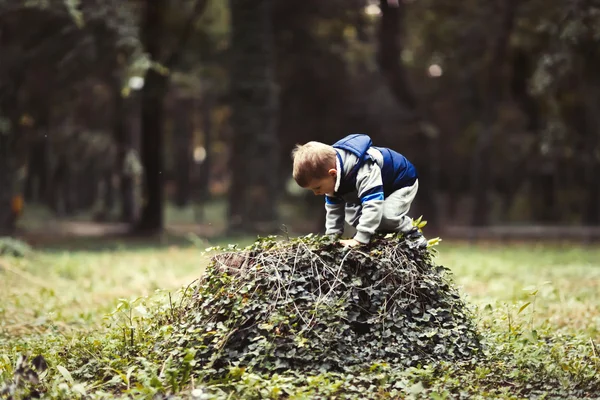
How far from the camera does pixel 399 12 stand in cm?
2198

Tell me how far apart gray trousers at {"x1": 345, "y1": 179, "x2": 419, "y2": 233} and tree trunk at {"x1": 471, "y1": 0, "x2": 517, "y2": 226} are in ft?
53.4

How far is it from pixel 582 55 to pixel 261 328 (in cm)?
1354

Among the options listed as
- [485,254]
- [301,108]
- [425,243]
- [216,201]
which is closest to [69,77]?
[301,108]

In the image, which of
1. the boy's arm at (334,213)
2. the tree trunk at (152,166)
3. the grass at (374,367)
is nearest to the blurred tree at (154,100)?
the tree trunk at (152,166)

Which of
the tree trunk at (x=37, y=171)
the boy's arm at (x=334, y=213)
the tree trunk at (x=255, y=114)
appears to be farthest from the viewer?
the tree trunk at (x=37, y=171)

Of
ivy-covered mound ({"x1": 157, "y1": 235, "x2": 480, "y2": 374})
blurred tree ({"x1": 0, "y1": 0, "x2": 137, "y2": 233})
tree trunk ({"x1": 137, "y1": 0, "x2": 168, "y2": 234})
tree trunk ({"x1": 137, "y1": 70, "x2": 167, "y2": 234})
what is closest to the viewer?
ivy-covered mound ({"x1": 157, "y1": 235, "x2": 480, "y2": 374})

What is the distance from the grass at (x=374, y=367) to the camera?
167 inches

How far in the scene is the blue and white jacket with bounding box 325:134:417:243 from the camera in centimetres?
494

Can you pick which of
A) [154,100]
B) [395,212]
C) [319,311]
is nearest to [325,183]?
[395,212]

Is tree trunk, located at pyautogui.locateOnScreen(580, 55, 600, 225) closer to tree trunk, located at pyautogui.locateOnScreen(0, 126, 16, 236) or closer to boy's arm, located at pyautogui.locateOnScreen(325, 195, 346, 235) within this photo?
boy's arm, located at pyautogui.locateOnScreen(325, 195, 346, 235)

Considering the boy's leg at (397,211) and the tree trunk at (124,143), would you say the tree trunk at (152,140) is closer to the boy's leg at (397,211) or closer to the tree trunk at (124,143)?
the tree trunk at (124,143)

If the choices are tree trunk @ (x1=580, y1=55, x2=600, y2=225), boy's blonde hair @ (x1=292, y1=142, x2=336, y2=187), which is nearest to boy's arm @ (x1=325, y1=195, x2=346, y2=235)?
boy's blonde hair @ (x1=292, y1=142, x2=336, y2=187)

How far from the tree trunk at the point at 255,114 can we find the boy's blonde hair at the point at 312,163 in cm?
1371

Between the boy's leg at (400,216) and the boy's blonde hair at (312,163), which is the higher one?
the boy's blonde hair at (312,163)
